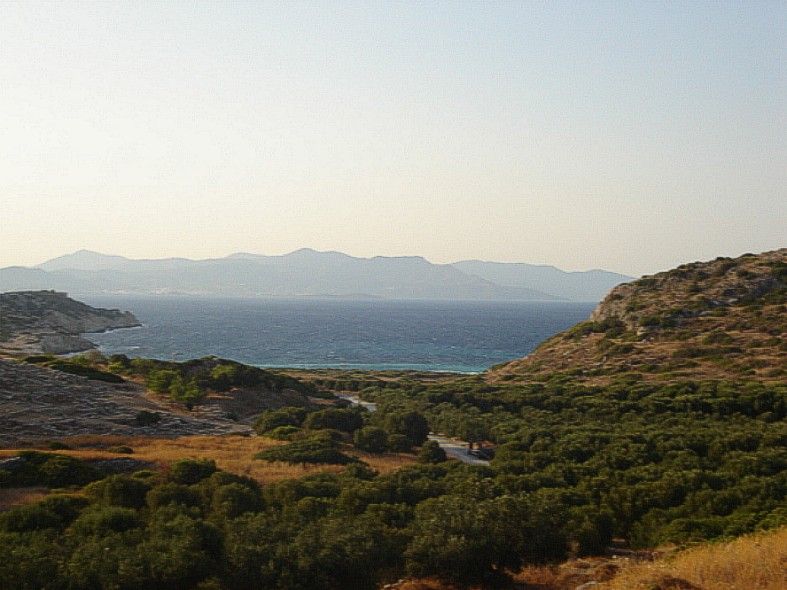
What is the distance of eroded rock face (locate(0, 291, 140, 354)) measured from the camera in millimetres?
123062

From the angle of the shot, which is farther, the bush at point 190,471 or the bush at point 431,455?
the bush at point 431,455

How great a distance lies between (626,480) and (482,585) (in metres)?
12.1

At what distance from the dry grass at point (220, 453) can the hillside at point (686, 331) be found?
42.8 m

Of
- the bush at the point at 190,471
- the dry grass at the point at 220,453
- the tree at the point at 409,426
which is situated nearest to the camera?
the bush at the point at 190,471

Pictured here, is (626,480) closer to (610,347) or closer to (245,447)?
(245,447)

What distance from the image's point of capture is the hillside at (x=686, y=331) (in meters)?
69.5

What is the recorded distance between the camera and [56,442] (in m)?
34.5

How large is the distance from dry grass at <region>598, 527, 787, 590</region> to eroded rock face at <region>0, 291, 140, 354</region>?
117 m

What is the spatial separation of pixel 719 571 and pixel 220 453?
2705 centimetres

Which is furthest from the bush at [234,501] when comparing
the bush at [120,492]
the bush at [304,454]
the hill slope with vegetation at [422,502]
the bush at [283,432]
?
the bush at [283,432]

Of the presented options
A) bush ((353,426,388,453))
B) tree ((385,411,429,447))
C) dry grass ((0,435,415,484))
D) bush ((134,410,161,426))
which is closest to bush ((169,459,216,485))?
dry grass ((0,435,415,484))

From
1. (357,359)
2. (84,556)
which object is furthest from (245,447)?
(357,359)

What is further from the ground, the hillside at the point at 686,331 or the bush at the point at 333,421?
the hillside at the point at 686,331

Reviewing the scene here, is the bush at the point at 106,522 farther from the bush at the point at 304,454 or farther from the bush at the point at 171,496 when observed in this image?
the bush at the point at 304,454
